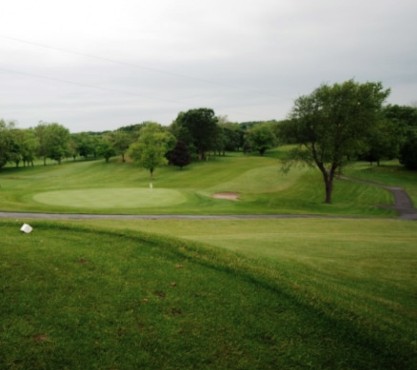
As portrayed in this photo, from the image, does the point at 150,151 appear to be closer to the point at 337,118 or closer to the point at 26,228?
the point at 337,118

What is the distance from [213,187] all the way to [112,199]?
69.1ft

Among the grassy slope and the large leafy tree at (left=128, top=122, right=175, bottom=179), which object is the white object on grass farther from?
the large leafy tree at (left=128, top=122, right=175, bottom=179)

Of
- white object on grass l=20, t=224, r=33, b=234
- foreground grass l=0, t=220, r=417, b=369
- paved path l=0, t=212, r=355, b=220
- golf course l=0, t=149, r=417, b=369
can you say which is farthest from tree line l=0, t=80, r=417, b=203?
white object on grass l=20, t=224, r=33, b=234

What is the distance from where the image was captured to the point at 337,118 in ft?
127

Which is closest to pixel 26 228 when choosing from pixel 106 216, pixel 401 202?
pixel 106 216

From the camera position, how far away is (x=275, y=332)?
21.5ft

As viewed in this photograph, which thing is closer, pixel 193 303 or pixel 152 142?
pixel 193 303

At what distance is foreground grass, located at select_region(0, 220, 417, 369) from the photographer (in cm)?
579

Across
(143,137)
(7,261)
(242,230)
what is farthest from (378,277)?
(143,137)

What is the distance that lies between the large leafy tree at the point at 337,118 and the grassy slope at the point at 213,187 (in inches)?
252

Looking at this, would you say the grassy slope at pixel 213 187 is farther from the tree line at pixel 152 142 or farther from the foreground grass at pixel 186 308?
the foreground grass at pixel 186 308

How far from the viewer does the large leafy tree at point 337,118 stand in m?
37.7

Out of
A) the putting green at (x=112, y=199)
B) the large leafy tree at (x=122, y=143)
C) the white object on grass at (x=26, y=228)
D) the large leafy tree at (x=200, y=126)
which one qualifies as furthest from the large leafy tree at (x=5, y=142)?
the white object on grass at (x=26, y=228)

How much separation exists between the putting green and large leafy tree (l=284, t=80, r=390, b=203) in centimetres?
1588
